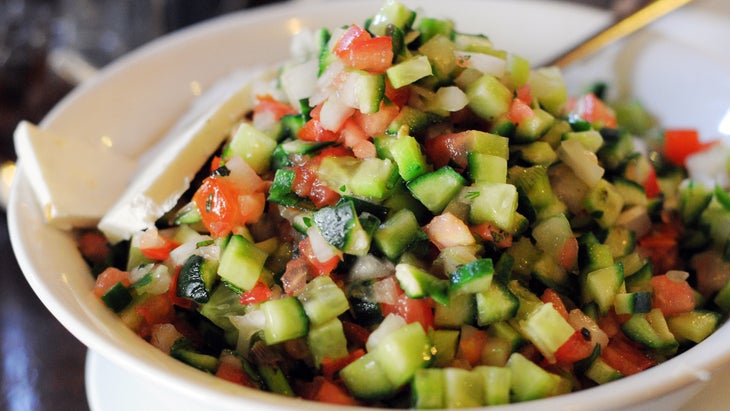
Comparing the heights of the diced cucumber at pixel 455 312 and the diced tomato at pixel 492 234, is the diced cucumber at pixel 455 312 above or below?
below

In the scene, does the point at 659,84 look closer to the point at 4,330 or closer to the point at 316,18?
the point at 316,18

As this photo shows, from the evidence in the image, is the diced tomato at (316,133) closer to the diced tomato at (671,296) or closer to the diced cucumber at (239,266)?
the diced cucumber at (239,266)

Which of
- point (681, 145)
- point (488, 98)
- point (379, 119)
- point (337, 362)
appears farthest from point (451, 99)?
point (681, 145)

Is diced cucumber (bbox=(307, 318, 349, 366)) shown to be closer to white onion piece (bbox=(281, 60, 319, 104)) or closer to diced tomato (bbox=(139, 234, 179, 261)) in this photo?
diced tomato (bbox=(139, 234, 179, 261))

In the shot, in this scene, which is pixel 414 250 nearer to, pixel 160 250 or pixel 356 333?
pixel 356 333

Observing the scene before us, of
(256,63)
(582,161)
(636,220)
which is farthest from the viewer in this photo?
(256,63)

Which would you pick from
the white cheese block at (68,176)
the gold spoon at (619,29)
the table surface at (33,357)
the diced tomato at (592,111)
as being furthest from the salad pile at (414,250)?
the gold spoon at (619,29)

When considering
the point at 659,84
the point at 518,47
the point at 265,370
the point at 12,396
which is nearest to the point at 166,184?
the point at 265,370
